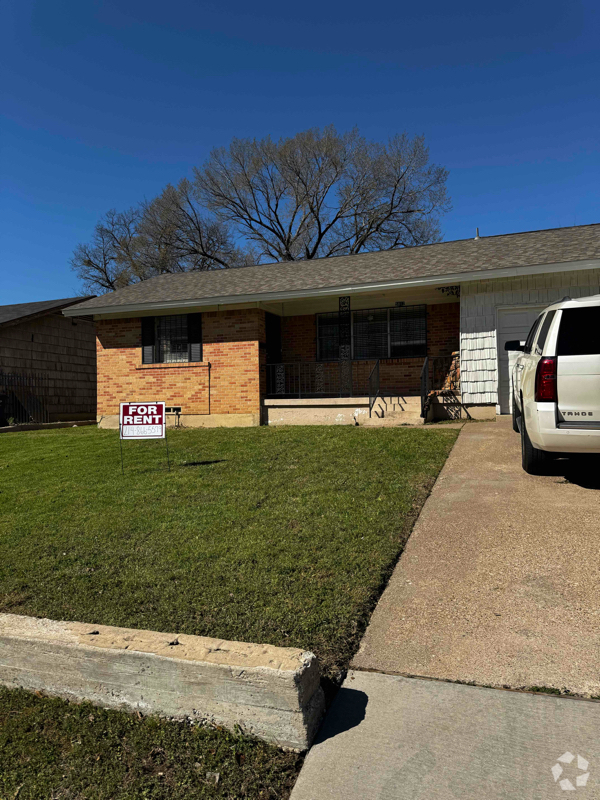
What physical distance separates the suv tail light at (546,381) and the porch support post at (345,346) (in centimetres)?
890

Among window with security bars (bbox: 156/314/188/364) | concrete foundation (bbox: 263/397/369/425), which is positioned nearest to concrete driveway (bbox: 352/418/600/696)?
concrete foundation (bbox: 263/397/369/425)

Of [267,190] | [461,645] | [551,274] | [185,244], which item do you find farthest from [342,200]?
[461,645]

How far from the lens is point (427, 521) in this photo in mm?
5184

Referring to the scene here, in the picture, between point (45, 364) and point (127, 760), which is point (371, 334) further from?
point (127, 760)

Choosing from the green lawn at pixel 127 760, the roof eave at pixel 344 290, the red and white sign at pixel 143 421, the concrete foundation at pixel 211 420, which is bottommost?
the green lawn at pixel 127 760

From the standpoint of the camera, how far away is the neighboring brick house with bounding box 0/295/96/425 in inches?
743

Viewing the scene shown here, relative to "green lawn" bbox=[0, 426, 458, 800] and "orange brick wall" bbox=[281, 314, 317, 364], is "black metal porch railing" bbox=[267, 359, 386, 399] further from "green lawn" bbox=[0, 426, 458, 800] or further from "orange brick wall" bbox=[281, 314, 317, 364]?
"green lawn" bbox=[0, 426, 458, 800]

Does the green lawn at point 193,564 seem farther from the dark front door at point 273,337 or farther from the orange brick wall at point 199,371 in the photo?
the dark front door at point 273,337

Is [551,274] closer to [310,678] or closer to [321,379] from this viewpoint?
[321,379]

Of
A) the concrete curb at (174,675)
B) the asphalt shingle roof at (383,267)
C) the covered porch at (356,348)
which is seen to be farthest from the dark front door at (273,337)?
the concrete curb at (174,675)

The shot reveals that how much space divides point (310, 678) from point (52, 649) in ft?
4.45

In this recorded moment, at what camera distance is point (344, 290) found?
12836 mm

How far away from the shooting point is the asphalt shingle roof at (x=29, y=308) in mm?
19308

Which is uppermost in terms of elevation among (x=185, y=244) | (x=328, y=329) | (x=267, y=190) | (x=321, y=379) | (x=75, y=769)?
(x=267, y=190)
